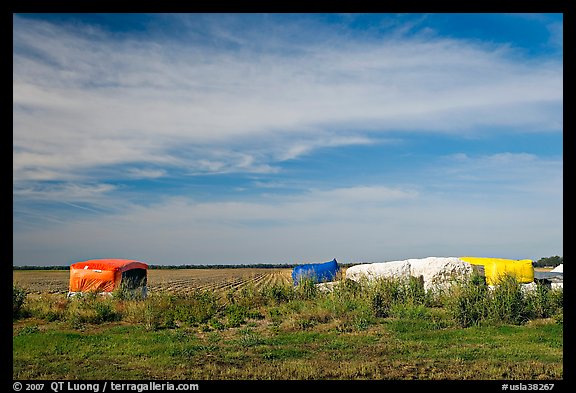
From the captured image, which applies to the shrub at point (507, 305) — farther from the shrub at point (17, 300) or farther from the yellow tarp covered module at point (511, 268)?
the shrub at point (17, 300)

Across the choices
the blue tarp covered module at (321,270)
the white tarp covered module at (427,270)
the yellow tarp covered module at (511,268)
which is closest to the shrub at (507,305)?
the white tarp covered module at (427,270)

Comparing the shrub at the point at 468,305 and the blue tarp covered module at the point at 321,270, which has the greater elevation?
the blue tarp covered module at the point at 321,270

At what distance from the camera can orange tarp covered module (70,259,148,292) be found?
22.5 meters

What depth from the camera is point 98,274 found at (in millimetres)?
22672

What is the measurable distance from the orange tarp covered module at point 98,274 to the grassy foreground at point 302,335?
3.34 meters

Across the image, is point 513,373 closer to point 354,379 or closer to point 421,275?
point 354,379

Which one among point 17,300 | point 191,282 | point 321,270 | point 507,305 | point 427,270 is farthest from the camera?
point 191,282

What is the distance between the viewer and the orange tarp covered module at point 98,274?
73.9 feet

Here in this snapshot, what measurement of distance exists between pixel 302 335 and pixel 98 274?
13.3 metres

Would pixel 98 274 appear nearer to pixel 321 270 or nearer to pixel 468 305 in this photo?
pixel 321 270

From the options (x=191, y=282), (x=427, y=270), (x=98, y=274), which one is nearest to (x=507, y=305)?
(x=427, y=270)
